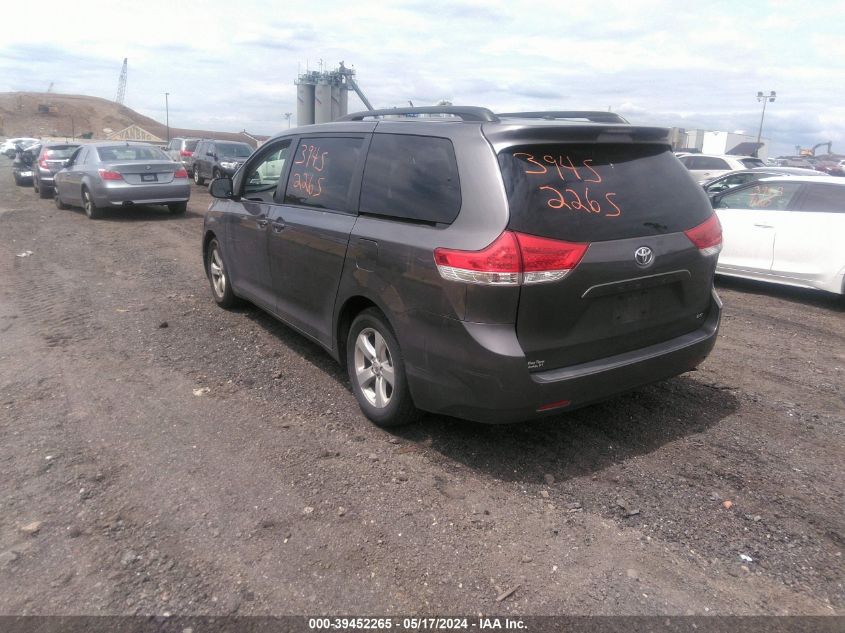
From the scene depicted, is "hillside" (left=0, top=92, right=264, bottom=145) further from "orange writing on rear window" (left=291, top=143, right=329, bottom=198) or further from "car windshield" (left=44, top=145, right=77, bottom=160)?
"orange writing on rear window" (left=291, top=143, right=329, bottom=198)

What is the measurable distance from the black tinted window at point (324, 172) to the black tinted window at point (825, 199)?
19.1 ft

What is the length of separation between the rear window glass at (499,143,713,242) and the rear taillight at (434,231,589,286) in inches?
2.6

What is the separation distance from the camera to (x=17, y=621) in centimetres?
248

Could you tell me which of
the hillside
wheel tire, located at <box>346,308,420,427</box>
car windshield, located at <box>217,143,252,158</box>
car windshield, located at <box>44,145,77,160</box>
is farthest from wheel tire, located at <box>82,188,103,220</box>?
the hillside

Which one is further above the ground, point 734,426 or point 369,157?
point 369,157

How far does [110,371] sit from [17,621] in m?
2.84

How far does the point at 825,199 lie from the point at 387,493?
21.7 ft

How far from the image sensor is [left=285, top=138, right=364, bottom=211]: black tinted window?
4316 millimetres

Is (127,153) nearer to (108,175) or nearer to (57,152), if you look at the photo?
(108,175)

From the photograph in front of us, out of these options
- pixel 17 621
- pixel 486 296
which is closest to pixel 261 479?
pixel 17 621

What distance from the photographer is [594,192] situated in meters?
3.42

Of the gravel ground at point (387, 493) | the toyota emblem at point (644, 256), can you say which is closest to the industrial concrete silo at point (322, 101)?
the gravel ground at point (387, 493)

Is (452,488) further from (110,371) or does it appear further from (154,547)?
(110,371)

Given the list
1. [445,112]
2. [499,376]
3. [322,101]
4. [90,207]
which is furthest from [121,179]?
[322,101]
